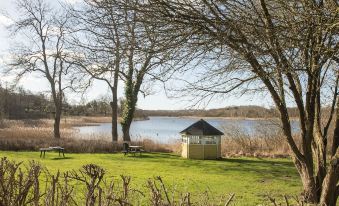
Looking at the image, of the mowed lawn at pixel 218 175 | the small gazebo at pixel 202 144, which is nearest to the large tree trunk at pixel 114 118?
the mowed lawn at pixel 218 175

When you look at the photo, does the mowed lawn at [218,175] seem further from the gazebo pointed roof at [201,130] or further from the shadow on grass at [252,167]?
the gazebo pointed roof at [201,130]

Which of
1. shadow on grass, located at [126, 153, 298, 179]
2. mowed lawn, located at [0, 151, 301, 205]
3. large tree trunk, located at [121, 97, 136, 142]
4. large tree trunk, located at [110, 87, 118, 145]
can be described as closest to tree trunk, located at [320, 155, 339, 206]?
mowed lawn, located at [0, 151, 301, 205]

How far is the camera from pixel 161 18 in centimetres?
567

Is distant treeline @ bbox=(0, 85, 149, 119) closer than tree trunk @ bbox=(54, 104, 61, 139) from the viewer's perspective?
No

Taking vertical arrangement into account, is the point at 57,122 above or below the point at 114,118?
below

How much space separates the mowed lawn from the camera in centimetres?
1149

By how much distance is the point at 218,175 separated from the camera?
48.9 feet

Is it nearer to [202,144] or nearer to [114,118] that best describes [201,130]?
[202,144]

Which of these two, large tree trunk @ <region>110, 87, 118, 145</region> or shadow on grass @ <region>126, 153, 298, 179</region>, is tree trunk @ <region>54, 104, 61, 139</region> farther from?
shadow on grass @ <region>126, 153, 298, 179</region>

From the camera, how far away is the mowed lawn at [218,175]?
1149 centimetres

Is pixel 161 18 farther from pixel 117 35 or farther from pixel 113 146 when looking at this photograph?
pixel 113 146

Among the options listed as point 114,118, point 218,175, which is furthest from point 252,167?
point 114,118

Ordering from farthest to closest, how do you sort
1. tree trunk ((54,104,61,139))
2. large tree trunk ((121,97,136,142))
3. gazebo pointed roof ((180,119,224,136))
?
1. tree trunk ((54,104,61,139))
2. large tree trunk ((121,97,136,142))
3. gazebo pointed roof ((180,119,224,136))

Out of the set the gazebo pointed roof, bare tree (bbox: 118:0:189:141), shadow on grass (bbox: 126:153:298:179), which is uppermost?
bare tree (bbox: 118:0:189:141)
